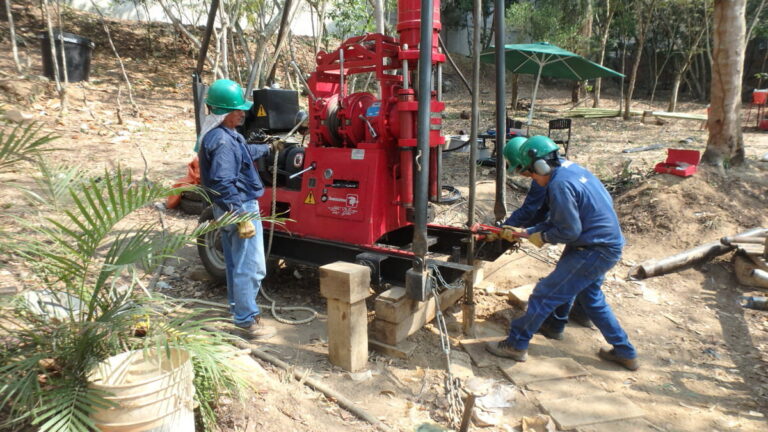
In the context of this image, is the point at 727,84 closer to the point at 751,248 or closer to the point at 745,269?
the point at 751,248

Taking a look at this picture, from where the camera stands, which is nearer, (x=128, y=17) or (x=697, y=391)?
(x=697, y=391)

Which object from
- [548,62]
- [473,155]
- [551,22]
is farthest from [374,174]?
[551,22]

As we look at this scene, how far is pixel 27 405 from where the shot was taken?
2061 millimetres

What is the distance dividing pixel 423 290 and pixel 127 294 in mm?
1811

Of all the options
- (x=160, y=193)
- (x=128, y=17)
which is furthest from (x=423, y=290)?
(x=128, y=17)

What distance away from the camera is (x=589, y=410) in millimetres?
3189

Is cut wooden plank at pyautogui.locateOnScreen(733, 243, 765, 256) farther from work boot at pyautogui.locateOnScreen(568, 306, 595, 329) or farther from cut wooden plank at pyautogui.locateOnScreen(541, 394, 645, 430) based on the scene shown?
cut wooden plank at pyautogui.locateOnScreen(541, 394, 645, 430)

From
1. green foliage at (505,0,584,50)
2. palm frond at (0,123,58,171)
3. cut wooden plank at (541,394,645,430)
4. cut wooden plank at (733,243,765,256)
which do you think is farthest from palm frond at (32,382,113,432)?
green foliage at (505,0,584,50)

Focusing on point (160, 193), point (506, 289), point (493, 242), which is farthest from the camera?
point (506, 289)

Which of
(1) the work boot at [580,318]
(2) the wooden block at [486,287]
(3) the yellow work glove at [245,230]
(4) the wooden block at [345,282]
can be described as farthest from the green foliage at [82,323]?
(1) the work boot at [580,318]

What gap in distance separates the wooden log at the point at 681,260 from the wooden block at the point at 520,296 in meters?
1.59

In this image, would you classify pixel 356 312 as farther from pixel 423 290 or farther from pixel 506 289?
pixel 506 289

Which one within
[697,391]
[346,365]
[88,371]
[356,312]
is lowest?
[697,391]

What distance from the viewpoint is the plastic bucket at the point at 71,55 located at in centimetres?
1062
